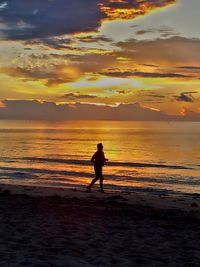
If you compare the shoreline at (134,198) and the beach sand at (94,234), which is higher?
the beach sand at (94,234)

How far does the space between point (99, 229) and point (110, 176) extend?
2557 centimetres

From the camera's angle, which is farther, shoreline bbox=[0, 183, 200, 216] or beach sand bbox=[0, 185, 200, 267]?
shoreline bbox=[0, 183, 200, 216]

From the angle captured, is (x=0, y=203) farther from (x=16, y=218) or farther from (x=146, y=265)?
(x=146, y=265)

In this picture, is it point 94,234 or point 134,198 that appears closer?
point 94,234

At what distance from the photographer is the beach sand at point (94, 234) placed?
784cm

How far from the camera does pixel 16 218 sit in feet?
39.0

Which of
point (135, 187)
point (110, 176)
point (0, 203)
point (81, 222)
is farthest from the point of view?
point (110, 176)

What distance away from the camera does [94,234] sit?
33.3 feet

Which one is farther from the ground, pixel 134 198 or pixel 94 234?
pixel 94 234

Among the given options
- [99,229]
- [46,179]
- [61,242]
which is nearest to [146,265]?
[61,242]

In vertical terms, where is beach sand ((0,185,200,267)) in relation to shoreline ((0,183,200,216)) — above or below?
above

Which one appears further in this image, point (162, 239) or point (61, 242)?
point (162, 239)

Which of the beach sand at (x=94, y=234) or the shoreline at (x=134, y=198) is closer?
the beach sand at (x=94, y=234)

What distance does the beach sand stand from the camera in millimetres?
7840
